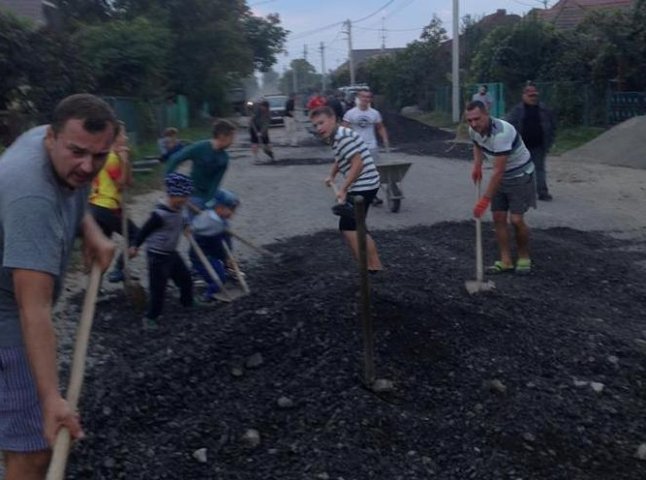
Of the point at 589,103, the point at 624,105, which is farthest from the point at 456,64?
the point at 624,105

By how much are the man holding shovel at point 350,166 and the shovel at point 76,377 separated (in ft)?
15.5

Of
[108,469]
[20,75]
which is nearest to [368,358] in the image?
[108,469]

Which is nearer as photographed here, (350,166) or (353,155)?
(353,155)

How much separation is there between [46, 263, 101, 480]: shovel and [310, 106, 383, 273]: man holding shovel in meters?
4.74

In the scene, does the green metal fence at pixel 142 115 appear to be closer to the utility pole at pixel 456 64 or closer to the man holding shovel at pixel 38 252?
the utility pole at pixel 456 64

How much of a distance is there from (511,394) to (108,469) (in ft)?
6.67

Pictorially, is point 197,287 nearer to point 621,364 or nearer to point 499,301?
point 499,301

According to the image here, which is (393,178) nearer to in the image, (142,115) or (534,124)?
(534,124)

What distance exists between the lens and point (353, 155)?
27.9ft

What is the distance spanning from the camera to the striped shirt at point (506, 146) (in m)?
8.74

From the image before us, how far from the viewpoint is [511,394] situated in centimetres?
514

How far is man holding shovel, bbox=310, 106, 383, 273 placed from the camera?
8.43 metres

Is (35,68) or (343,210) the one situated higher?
(35,68)

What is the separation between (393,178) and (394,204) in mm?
419
